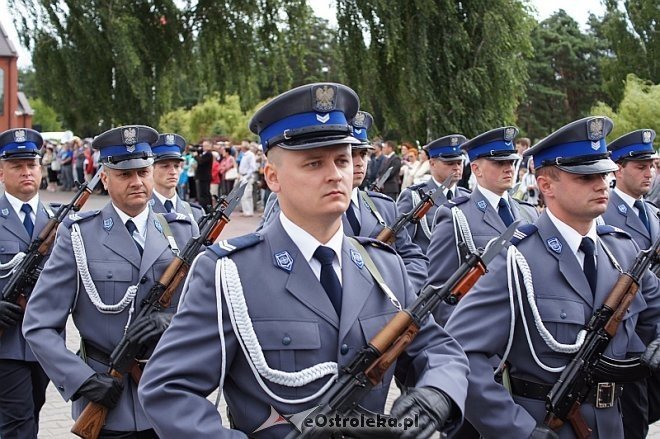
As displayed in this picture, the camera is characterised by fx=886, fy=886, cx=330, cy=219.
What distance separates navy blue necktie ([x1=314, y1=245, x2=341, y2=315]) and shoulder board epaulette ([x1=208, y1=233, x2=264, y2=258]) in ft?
0.66

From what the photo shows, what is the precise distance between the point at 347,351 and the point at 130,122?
23821 millimetres

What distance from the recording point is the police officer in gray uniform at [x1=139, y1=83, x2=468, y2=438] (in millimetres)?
2590

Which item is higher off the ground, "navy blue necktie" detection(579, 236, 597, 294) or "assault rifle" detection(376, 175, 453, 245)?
"assault rifle" detection(376, 175, 453, 245)

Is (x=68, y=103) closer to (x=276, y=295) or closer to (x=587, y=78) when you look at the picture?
(x=276, y=295)

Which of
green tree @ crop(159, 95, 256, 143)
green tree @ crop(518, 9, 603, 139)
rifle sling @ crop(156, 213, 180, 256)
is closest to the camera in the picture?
rifle sling @ crop(156, 213, 180, 256)

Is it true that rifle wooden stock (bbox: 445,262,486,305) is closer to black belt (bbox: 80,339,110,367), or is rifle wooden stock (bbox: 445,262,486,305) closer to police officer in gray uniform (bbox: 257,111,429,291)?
black belt (bbox: 80,339,110,367)

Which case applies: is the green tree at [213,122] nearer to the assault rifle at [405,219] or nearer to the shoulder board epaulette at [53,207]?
the shoulder board epaulette at [53,207]

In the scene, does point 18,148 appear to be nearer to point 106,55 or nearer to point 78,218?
point 78,218

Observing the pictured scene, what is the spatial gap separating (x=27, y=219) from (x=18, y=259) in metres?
0.38

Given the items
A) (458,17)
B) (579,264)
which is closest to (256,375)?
(579,264)

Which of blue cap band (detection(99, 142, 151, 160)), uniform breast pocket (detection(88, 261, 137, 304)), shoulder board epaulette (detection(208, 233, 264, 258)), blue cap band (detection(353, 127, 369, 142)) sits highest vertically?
blue cap band (detection(353, 127, 369, 142))

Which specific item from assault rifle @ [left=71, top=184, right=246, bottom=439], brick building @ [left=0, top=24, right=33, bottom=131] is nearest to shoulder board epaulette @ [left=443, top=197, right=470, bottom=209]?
assault rifle @ [left=71, top=184, right=246, bottom=439]

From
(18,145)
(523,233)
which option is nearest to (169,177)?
(18,145)

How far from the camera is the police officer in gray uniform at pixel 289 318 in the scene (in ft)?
8.50
